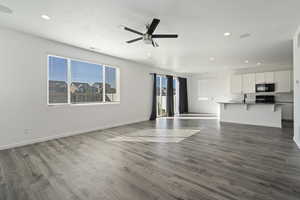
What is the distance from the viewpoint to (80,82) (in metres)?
5.07

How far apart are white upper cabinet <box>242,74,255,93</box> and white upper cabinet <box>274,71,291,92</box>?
0.87 metres

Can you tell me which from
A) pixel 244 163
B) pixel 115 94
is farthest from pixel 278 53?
pixel 115 94

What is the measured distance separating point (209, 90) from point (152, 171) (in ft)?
28.2

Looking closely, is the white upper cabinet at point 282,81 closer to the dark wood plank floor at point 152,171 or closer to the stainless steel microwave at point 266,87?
the stainless steel microwave at point 266,87

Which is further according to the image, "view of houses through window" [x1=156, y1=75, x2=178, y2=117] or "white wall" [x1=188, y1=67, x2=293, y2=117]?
"white wall" [x1=188, y1=67, x2=293, y2=117]

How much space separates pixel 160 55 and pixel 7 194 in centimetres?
519

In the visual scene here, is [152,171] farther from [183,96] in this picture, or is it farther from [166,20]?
[183,96]

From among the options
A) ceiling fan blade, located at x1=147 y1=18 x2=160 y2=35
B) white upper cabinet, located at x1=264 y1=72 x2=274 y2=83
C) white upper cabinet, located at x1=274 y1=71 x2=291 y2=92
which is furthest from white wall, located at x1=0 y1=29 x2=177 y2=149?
white upper cabinet, located at x1=274 y1=71 x2=291 y2=92

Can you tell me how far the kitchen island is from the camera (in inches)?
221

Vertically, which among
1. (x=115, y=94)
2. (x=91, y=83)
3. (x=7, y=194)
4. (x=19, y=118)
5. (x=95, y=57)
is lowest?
(x=7, y=194)

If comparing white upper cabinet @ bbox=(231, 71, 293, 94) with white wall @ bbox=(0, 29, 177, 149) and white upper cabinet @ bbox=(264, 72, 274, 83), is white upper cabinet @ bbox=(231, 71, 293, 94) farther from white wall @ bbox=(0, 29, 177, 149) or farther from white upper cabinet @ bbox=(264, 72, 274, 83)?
white wall @ bbox=(0, 29, 177, 149)

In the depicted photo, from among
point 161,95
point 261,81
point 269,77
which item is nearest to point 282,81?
point 269,77

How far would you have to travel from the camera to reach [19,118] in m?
3.59

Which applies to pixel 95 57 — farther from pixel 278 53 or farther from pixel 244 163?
pixel 278 53
